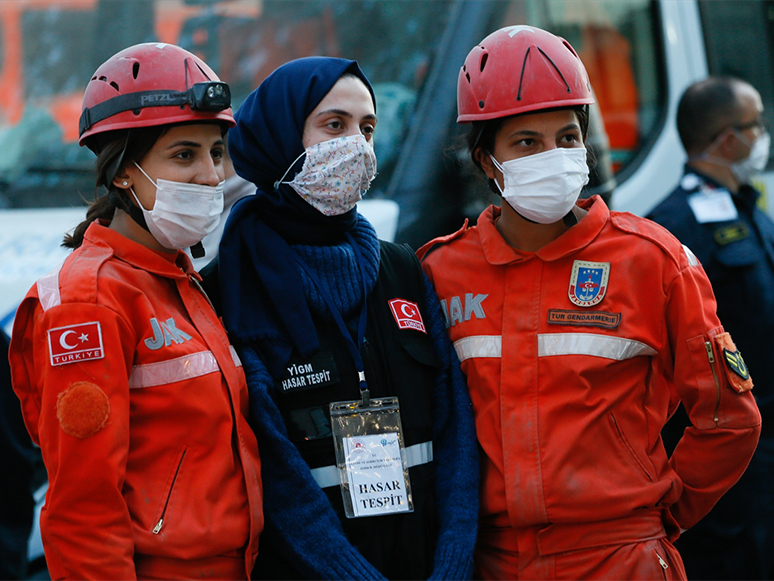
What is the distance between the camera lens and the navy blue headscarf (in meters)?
2.38

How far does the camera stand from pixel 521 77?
2.51 metres

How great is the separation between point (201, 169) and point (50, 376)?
69cm

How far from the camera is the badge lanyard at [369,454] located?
232 cm

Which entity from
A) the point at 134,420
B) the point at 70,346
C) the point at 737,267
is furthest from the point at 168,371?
the point at 737,267

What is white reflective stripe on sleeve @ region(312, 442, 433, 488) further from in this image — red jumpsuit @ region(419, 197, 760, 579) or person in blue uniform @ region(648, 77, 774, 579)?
person in blue uniform @ region(648, 77, 774, 579)

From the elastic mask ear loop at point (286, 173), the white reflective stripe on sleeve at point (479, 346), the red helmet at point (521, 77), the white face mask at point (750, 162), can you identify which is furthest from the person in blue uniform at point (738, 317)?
the elastic mask ear loop at point (286, 173)

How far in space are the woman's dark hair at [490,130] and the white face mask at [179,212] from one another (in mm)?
815

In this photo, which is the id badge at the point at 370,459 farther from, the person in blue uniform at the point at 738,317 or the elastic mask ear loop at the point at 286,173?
the person in blue uniform at the point at 738,317

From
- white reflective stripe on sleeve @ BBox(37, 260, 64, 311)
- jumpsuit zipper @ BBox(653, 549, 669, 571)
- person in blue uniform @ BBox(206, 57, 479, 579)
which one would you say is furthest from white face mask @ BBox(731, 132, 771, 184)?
white reflective stripe on sleeve @ BBox(37, 260, 64, 311)

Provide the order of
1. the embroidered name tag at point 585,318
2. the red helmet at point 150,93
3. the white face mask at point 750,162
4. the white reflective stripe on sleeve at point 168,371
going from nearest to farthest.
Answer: the white reflective stripe on sleeve at point 168,371 < the red helmet at point 150,93 < the embroidered name tag at point 585,318 < the white face mask at point 750,162

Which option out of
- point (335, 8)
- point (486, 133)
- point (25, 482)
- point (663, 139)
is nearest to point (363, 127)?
point (486, 133)

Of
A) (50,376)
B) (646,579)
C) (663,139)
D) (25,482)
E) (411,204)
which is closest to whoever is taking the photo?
(50,376)

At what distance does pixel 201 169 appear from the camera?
7.71 ft

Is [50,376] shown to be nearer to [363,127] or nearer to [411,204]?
[363,127]
